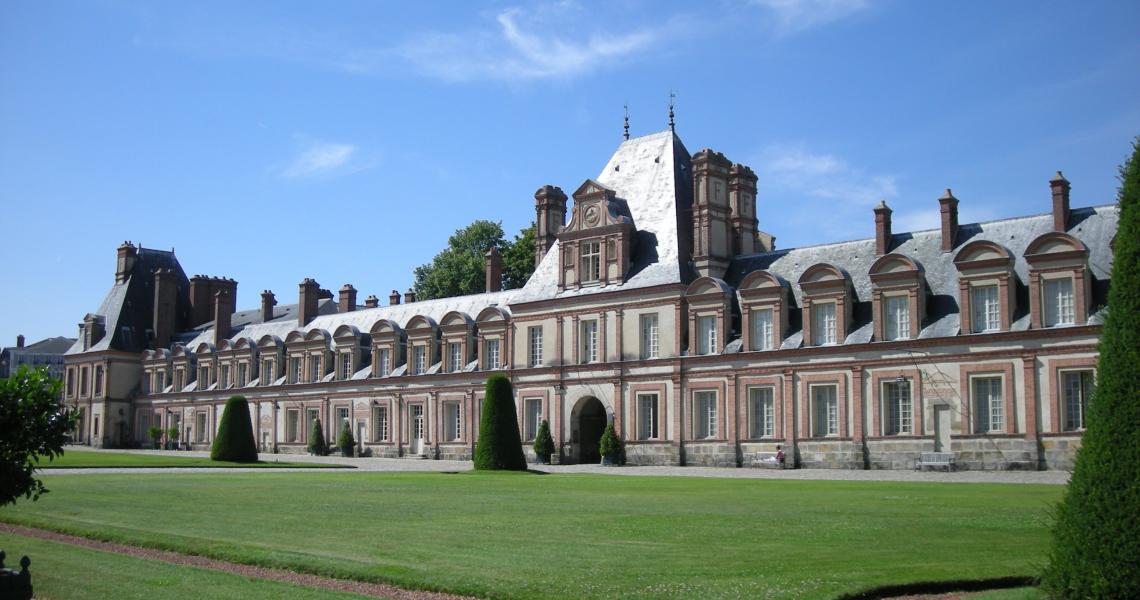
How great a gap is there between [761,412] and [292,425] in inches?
1277

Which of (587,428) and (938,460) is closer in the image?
(938,460)

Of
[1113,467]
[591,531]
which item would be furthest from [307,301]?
[1113,467]

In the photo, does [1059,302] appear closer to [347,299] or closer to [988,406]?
[988,406]

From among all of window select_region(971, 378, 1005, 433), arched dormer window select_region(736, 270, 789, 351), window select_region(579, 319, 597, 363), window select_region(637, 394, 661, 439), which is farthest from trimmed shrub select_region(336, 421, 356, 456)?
window select_region(971, 378, 1005, 433)

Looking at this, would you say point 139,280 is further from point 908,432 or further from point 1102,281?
point 1102,281

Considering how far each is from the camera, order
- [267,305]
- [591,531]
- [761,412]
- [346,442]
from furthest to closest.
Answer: [267,305], [346,442], [761,412], [591,531]

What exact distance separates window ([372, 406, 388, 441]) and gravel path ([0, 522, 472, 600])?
140ft

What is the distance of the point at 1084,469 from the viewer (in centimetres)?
898

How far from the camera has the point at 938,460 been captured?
37531mm

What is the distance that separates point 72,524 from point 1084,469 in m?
14.6

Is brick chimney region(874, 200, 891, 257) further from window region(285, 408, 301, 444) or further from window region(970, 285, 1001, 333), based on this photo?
window region(285, 408, 301, 444)

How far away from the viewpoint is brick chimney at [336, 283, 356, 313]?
231ft

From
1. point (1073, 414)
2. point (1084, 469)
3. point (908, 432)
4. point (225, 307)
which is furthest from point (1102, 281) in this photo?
point (225, 307)

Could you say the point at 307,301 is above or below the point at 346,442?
above
